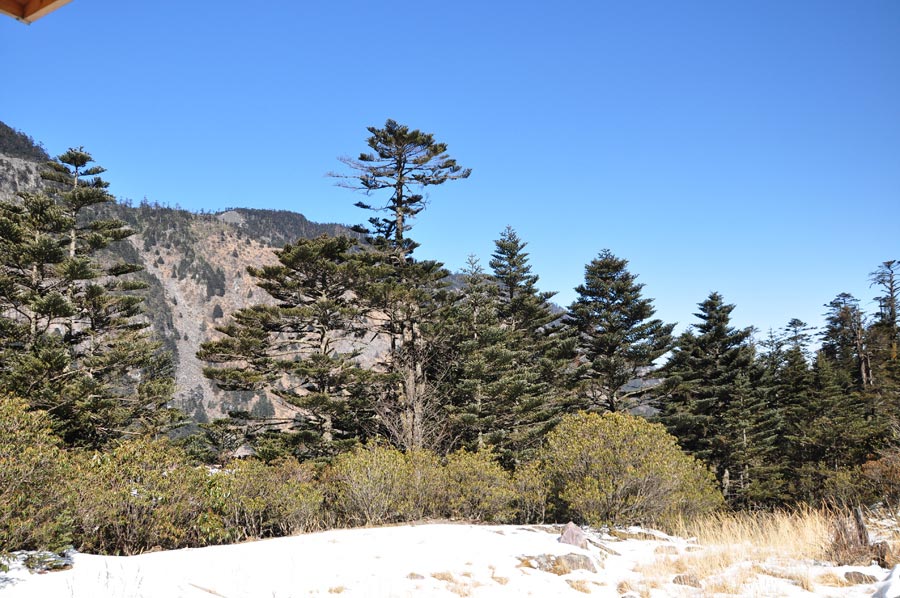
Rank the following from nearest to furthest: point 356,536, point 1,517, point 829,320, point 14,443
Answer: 1. point 1,517
2. point 14,443
3. point 356,536
4. point 829,320

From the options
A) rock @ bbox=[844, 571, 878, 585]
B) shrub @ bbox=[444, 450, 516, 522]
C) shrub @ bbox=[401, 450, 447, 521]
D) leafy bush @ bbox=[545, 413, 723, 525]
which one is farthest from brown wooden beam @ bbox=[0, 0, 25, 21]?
shrub @ bbox=[444, 450, 516, 522]

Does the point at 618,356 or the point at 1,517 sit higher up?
the point at 618,356

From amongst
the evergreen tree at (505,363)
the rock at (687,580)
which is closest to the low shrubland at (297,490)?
the rock at (687,580)

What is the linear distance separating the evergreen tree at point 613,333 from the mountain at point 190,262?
66559 mm

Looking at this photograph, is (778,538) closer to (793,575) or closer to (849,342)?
(793,575)

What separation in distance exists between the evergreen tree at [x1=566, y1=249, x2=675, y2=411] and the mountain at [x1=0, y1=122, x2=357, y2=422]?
218ft

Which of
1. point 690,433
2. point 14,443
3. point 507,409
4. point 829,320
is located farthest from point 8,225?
point 829,320

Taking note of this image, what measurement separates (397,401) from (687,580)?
18.2 metres

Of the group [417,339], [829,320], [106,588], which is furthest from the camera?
[829,320]

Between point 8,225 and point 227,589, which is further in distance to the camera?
point 8,225

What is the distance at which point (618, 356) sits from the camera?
1122 inches

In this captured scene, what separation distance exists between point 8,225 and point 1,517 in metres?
18.6

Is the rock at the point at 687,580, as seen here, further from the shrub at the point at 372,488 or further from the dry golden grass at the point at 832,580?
the shrub at the point at 372,488

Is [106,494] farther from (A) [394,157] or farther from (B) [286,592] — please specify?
(A) [394,157]
